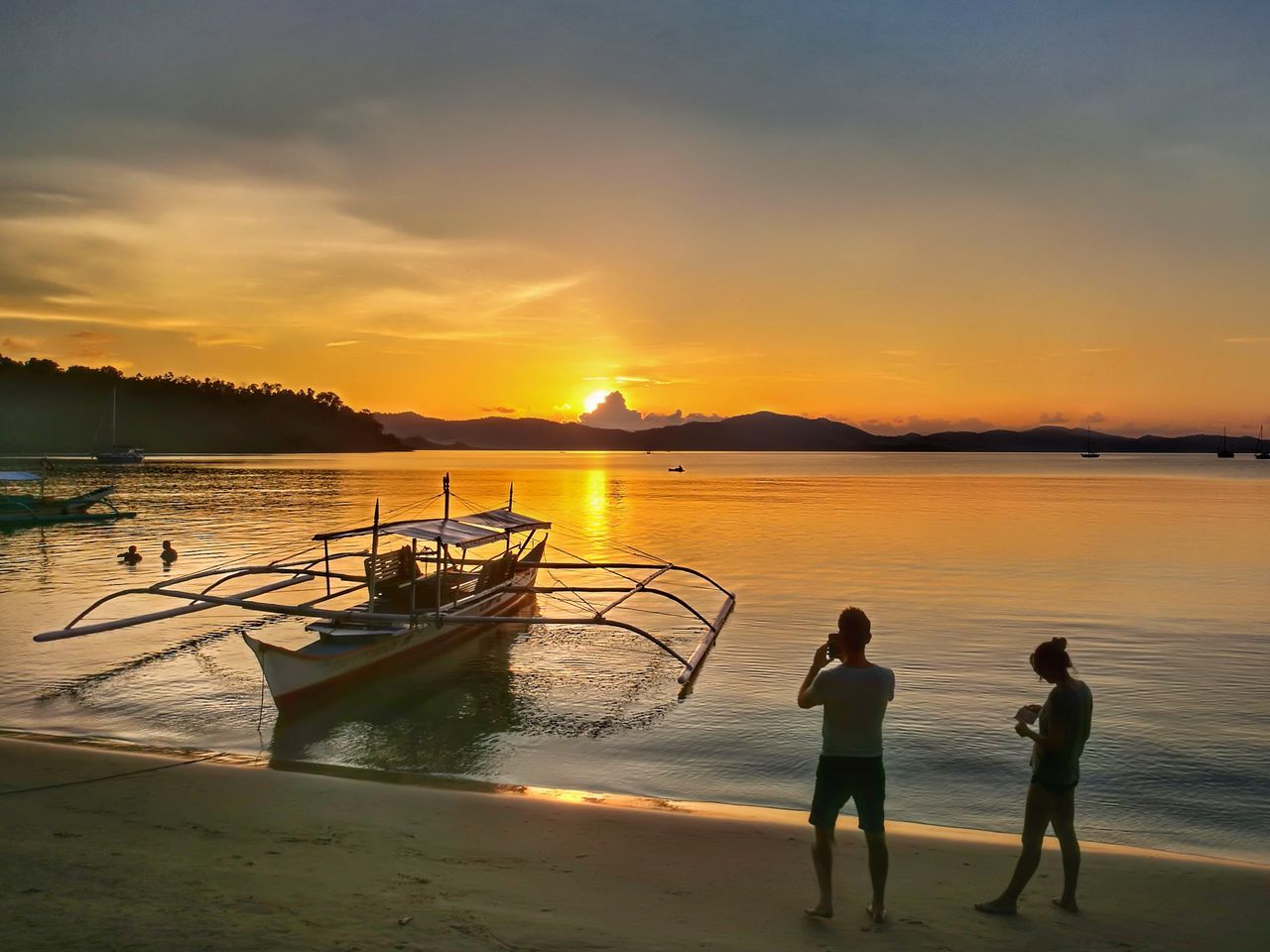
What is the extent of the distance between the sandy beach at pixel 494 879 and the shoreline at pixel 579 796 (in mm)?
119

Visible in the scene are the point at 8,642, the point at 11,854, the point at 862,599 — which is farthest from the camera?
the point at 862,599

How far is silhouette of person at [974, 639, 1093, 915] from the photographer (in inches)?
236

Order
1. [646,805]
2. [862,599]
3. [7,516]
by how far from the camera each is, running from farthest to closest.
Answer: [7,516], [862,599], [646,805]

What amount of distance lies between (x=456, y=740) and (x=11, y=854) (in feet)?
20.6

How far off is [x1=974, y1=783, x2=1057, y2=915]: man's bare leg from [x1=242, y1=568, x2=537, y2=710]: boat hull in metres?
10.4

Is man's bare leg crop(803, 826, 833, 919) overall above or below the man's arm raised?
below

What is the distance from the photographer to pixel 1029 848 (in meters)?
6.55

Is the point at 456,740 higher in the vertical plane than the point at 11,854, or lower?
lower

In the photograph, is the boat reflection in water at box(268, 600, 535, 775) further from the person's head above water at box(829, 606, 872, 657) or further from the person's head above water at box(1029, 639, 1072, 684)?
the person's head above water at box(1029, 639, 1072, 684)

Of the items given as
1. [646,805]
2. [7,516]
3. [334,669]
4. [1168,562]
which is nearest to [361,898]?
[646,805]

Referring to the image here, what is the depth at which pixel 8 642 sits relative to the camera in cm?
1905

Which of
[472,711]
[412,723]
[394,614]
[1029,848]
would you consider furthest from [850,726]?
[394,614]

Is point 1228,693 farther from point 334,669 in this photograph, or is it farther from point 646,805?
point 334,669

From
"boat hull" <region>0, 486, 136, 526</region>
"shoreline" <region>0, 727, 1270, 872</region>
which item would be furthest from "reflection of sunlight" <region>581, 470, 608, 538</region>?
"shoreline" <region>0, 727, 1270, 872</region>
